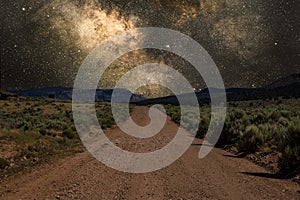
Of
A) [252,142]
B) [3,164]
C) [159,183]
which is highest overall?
[252,142]

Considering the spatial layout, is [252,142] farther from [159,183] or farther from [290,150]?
[159,183]

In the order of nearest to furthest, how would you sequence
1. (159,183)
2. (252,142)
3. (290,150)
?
(159,183), (290,150), (252,142)

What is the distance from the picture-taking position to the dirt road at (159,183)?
7723mm

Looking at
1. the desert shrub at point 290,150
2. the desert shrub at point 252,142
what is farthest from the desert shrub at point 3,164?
the desert shrub at point 290,150

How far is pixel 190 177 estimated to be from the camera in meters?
9.42

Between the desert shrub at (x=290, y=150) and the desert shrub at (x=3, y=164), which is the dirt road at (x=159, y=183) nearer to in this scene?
the desert shrub at (x=290, y=150)

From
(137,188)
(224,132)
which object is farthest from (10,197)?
(224,132)

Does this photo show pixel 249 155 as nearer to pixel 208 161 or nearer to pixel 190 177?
pixel 208 161

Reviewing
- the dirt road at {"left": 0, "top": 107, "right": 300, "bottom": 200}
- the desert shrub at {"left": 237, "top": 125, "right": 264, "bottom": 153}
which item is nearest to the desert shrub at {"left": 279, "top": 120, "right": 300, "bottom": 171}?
the dirt road at {"left": 0, "top": 107, "right": 300, "bottom": 200}

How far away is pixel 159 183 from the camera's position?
Result: 8.68 m

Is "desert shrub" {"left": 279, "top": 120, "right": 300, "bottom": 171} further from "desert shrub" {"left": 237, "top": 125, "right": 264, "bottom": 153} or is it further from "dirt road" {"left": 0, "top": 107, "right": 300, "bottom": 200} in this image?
"desert shrub" {"left": 237, "top": 125, "right": 264, "bottom": 153}

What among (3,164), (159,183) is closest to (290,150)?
(159,183)

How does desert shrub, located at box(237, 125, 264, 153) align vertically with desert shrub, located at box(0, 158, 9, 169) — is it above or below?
above

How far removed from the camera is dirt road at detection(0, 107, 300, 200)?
7723mm
